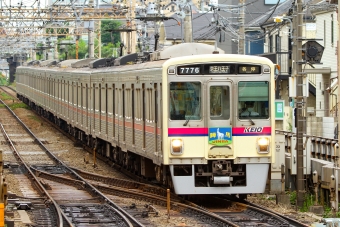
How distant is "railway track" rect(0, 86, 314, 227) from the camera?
12.2 meters

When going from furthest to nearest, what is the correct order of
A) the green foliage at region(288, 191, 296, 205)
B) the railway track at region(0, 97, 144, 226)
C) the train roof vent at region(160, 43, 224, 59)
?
the green foliage at region(288, 191, 296, 205)
the train roof vent at region(160, 43, 224, 59)
the railway track at region(0, 97, 144, 226)

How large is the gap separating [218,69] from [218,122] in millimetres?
833

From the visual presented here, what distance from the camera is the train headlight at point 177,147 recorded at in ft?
44.3

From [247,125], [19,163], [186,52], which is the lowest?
[19,163]

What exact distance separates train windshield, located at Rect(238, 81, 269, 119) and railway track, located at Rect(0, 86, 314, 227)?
1.44 m

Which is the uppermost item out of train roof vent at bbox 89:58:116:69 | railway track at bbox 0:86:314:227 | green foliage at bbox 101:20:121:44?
green foliage at bbox 101:20:121:44

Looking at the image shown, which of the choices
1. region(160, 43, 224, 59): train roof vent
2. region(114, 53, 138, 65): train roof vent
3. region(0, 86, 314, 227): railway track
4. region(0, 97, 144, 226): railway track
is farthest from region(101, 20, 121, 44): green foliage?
region(160, 43, 224, 59): train roof vent

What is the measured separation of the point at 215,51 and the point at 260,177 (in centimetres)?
231

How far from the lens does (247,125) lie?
13.6 m

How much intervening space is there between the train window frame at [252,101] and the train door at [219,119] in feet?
0.60

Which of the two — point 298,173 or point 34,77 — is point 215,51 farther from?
point 34,77

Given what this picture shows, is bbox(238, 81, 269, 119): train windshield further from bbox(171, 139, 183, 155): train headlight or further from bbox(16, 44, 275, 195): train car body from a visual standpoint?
bbox(171, 139, 183, 155): train headlight

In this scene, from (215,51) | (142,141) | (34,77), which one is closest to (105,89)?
(142,141)

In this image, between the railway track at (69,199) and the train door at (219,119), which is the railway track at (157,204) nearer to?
the railway track at (69,199)
